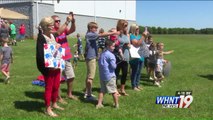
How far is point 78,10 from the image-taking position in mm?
45250

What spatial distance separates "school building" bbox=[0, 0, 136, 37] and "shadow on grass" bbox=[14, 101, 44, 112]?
27695 millimetres

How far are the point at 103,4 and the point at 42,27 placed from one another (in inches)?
1714

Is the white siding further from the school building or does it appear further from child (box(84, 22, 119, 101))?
child (box(84, 22, 119, 101))

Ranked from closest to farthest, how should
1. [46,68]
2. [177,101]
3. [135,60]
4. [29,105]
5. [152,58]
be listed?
[46,68]
[177,101]
[29,105]
[135,60]
[152,58]

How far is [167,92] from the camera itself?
33.3 ft

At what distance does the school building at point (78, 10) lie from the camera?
3681 cm

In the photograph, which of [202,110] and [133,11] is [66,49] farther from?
[133,11]

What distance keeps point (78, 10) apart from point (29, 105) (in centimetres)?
3792

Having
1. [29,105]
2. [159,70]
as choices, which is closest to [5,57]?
[29,105]

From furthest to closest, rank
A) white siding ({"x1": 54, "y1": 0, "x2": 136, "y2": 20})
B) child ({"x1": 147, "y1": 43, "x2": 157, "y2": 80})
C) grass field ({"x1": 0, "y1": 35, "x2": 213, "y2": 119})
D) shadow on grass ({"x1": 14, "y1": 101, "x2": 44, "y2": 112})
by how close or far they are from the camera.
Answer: white siding ({"x1": 54, "y1": 0, "x2": 136, "y2": 20}) → child ({"x1": 147, "y1": 43, "x2": 157, "y2": 80}) → shadow on grass ({"x1": 14, "y1": 101, "x2": 44, "y2": 112}) → grass field ({"x1": 0, "y1": 35, "x2": 213, "y2": 119})

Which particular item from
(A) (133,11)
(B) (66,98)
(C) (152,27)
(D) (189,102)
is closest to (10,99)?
(B) (66,98)

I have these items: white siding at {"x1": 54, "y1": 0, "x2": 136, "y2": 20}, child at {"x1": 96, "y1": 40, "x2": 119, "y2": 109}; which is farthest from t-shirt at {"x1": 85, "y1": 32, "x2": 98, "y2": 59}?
white siding at {"x1": 54, "y1": 0, "x2": 136, "y2": 20}

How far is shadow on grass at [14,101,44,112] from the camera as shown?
25.4 feet

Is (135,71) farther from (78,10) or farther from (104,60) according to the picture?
(78,10)
